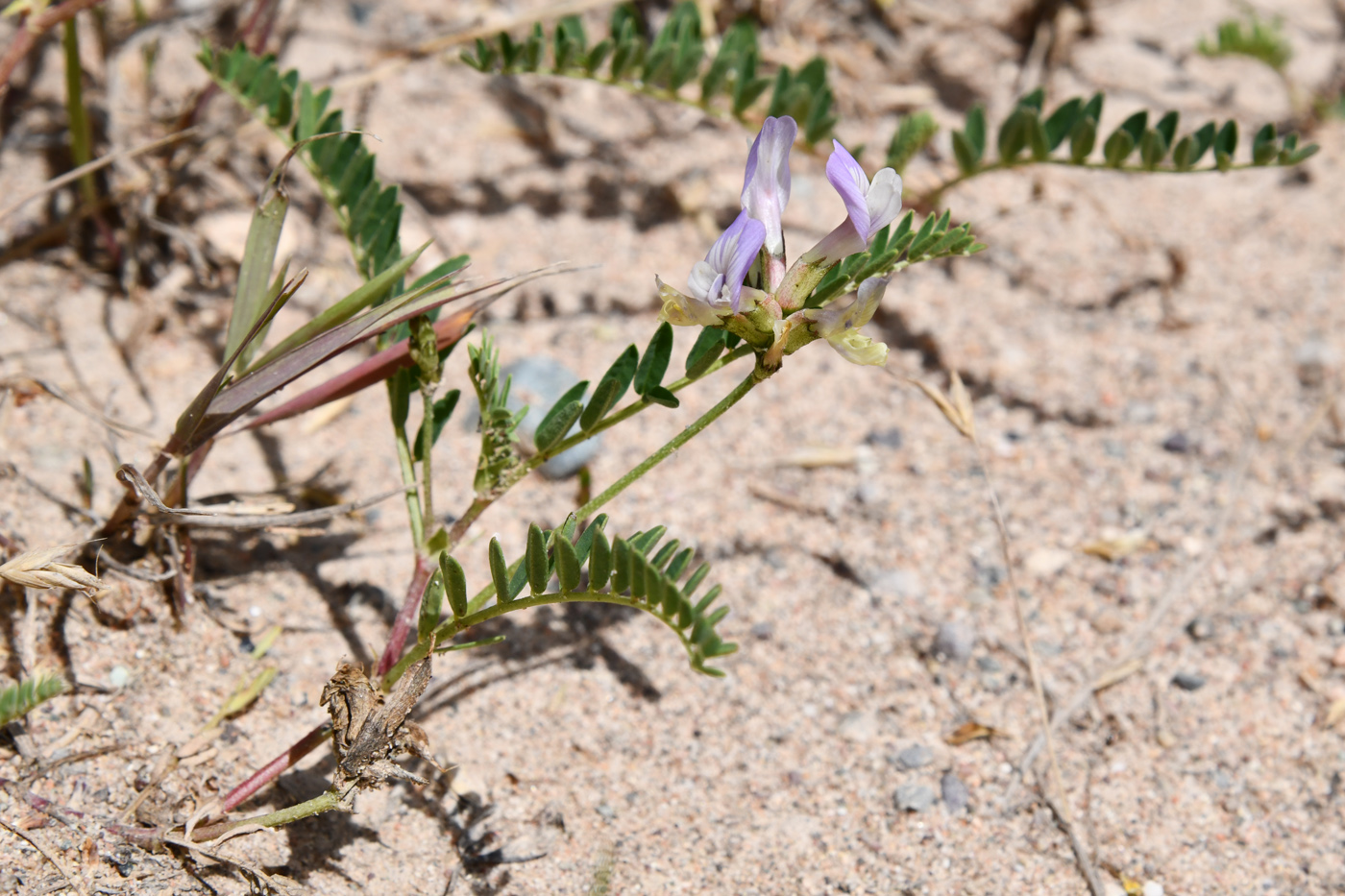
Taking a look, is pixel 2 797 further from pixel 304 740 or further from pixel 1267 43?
pixel 1267 43

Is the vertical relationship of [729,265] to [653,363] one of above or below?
below

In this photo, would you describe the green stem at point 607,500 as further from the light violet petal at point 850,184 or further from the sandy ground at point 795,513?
the sandy ground at point 795,513

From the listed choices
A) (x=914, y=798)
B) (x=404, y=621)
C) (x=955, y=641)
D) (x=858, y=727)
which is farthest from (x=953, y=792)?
(x=404, y=621)

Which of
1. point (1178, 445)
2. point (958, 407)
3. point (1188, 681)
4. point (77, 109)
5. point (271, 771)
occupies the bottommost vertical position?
point (271, 771)

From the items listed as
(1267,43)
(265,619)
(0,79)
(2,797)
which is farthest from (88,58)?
(1267,43)

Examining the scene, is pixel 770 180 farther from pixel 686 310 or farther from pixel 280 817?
pixel 280 817

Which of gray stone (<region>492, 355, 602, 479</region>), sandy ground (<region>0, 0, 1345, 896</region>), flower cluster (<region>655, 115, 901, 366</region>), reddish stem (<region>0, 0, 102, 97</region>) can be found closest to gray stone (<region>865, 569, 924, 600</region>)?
sandy ground (<region>0, 0, 1345, 896</region>)

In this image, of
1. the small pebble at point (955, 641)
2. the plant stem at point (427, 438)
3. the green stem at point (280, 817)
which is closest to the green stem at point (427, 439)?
the plant stem at point (427, 438)
